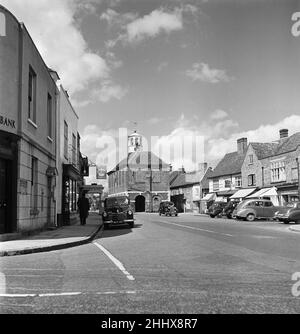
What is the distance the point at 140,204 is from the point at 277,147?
122 ft

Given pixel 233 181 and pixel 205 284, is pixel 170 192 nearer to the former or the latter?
pixel 233 181

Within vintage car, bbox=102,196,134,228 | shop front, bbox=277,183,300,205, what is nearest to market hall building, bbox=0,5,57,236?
vintage car, bbox=102,196,134,228

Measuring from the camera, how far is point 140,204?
80.7m

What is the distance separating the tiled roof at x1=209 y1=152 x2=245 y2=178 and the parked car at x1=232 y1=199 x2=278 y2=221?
59.4 feet

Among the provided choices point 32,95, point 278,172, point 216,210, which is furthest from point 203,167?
point 32,95

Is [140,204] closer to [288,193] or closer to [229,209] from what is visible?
[229,209]

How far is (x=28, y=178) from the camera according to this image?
16.2 meters

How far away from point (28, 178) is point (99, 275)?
8.95 meters

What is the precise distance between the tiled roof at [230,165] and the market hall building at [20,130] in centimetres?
3951

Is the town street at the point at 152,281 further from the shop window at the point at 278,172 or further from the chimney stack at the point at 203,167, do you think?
the chimney stack at the point at 203,167

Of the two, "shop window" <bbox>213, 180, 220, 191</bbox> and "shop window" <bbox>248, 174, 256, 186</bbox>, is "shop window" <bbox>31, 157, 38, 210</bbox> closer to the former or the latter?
"shop window" <bbox>248, 174, 256, 186</bbox>

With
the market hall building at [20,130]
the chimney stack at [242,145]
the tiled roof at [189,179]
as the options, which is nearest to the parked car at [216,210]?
the chimney stack at [242,145]

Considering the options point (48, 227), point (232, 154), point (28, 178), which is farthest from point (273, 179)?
point (28, 178)
